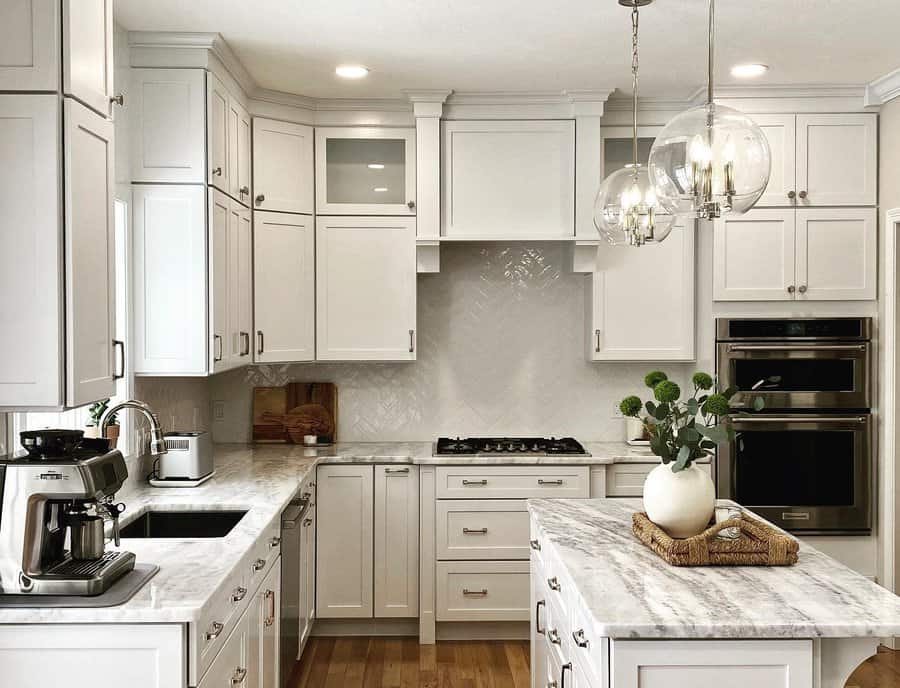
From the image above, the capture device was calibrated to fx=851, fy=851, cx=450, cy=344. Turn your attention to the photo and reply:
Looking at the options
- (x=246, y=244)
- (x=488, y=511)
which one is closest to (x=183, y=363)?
(x=246, y=244)

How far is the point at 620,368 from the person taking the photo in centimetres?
487

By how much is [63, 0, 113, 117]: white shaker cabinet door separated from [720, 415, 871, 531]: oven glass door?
3.27 meters

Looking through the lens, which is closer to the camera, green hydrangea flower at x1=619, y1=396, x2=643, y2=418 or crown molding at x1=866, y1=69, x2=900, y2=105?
green hydrangea flower at x1=619, y1=396, x2=643, y2=418

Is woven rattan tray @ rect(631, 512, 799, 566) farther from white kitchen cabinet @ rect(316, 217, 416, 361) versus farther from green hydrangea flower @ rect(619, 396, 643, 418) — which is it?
white kitchen cabinet @ rect(316, 217, 416, 361)

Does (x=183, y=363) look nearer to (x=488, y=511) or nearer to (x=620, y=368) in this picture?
(x=488, y=511)

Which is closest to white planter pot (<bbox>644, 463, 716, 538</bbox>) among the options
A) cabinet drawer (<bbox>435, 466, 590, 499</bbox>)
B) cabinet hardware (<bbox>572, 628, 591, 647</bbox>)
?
cabinet hardware (<bbox>572, 628, 591, 647</bbox>)

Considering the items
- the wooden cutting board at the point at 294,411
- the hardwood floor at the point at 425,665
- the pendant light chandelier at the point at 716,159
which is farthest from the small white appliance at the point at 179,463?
the pendant light chandelier at the point at 716,159

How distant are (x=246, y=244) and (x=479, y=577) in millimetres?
2028

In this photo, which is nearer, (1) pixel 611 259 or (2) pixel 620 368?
(1) pixel 611 259

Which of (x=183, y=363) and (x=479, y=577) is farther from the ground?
(x=183, y=363)

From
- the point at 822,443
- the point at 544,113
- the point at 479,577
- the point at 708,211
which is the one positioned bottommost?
the point at 479,577

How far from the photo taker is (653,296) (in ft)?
14.8

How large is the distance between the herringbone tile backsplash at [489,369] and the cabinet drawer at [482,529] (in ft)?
2.14

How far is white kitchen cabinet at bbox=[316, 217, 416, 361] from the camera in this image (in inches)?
178
